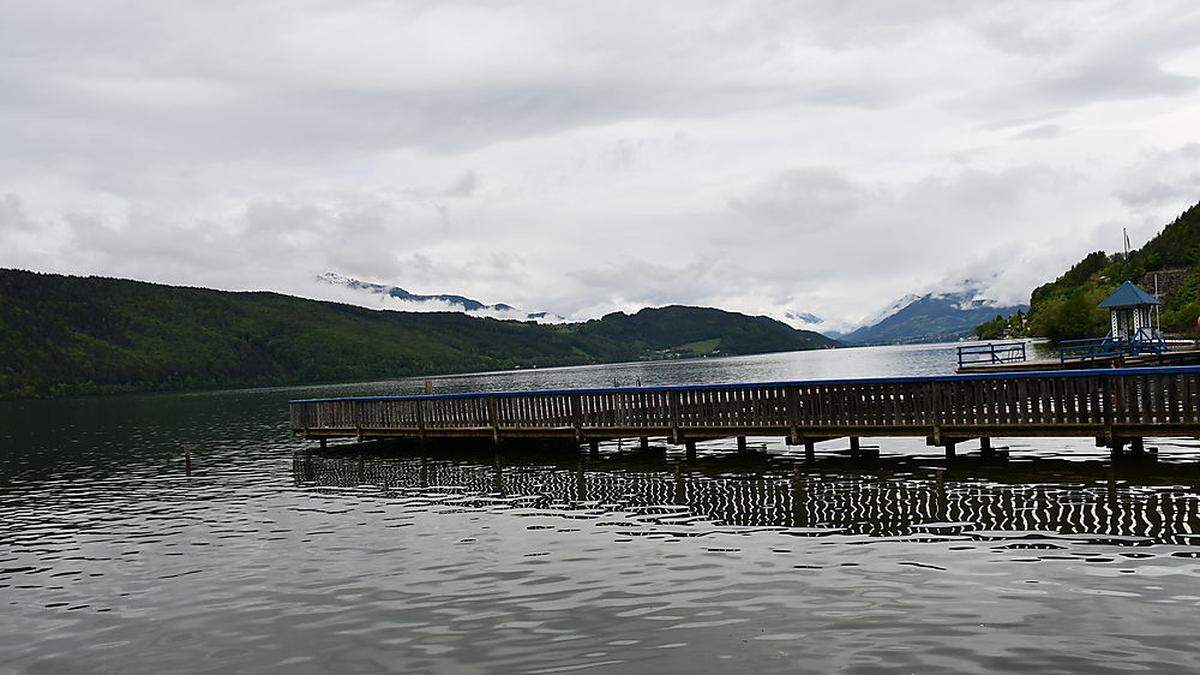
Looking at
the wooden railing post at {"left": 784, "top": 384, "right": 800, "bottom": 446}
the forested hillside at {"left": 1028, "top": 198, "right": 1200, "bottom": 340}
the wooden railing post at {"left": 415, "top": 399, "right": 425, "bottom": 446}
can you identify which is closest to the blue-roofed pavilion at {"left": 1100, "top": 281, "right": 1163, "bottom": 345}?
the forested hillside at {"left": 1028, "top": 198, "right": 1200, "bottom": 340}

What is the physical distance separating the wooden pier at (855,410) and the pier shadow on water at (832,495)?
45.8 inches

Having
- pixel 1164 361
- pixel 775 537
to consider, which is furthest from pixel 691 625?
pixel 1164 361

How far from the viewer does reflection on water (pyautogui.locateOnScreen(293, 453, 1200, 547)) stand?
19.4 metres

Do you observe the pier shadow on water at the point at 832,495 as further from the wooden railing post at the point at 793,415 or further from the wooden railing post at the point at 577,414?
the wooden railing post at the point at 577,414

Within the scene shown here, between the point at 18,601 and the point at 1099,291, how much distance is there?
158523 mm

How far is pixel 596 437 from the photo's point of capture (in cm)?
3672

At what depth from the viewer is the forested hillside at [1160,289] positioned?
11900 centimetres

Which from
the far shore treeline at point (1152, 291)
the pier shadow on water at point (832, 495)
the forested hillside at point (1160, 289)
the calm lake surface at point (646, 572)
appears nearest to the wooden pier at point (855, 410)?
the pier shadow on water at point (832, 495)

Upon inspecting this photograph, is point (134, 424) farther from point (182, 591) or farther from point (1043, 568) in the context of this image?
point (1043, 568)

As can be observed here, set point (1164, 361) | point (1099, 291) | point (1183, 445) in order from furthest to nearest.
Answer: point (1099, 291), point (1164, 361), point (1183, 445)

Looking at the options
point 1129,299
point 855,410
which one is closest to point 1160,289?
point 1129,299

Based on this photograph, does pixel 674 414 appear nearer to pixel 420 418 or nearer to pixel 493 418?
pixel 493 418

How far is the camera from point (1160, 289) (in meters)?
138

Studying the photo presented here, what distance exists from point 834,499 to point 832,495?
0.68 m
